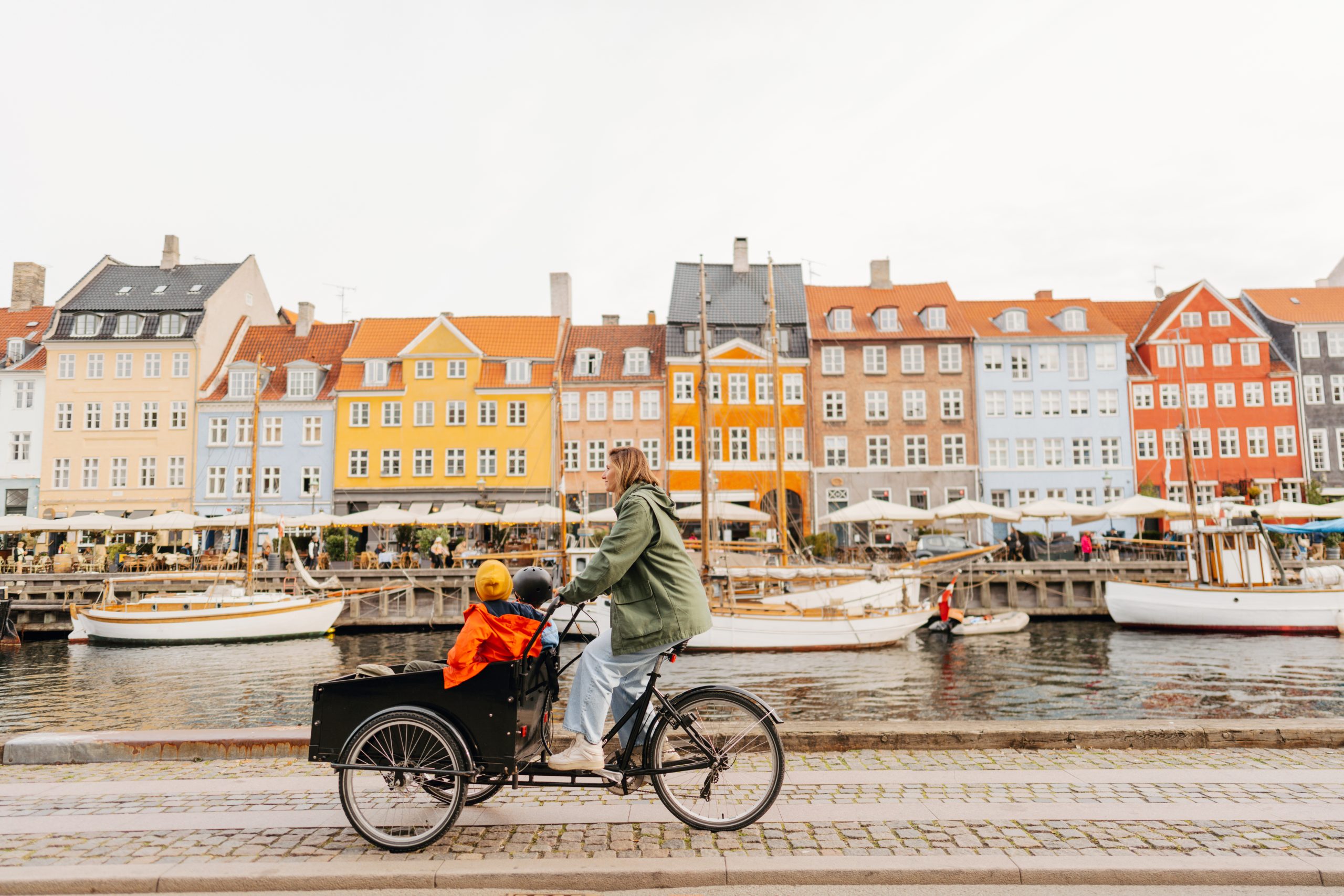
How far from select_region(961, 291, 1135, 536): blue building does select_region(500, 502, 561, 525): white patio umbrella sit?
21.7 metres

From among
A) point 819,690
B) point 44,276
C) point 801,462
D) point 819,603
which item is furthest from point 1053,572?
point 44,276

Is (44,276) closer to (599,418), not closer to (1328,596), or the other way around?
(599,418)

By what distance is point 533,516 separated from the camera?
34.8 m

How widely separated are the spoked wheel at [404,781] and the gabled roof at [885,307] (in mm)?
42669

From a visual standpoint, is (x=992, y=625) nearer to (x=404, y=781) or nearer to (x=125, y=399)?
(x=404, y=781)

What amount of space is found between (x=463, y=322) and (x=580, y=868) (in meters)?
46.7

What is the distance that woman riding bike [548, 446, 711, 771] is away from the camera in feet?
16.3

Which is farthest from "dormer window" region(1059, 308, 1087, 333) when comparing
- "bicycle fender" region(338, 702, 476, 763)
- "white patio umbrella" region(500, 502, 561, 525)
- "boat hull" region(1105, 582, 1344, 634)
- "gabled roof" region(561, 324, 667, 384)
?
"bicycle fender" region(338, 702, 476, 763)

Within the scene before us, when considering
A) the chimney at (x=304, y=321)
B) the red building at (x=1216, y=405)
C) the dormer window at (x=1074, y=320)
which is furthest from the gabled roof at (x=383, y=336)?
the red building at (x=1216, y=405)

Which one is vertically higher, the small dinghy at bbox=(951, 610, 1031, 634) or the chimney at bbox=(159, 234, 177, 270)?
the chimney at bbox=(159, 234, 177, 270)

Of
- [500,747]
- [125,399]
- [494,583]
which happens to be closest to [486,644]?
[494,583]

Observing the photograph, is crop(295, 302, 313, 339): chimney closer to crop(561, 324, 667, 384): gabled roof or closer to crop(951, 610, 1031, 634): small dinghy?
crop(561, 324, 667, 384): gabled roof

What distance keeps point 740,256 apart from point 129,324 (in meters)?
30.2

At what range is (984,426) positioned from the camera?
152ft
